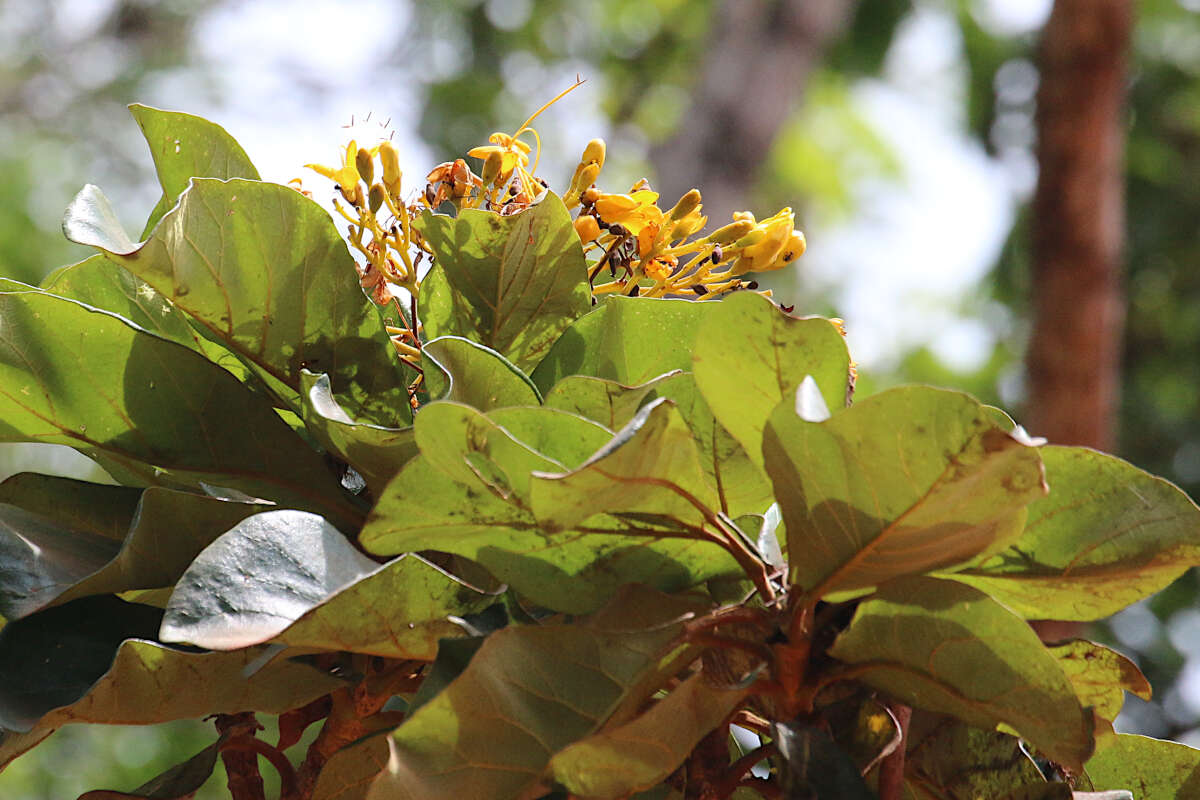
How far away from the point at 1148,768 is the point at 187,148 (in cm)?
49

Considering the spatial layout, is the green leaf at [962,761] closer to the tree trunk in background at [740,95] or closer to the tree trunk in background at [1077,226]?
the tree trunk in background at [740,95]

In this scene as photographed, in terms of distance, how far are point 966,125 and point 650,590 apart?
515cm

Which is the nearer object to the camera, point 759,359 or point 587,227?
point 759,359

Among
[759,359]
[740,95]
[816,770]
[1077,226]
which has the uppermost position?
[759,359]

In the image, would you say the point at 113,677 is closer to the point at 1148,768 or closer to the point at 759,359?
the point at 759,359

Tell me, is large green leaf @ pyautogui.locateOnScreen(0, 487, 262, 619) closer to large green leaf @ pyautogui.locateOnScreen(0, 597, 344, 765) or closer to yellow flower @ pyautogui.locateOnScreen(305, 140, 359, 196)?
large green leaf @ pyautogui.locateOnScreen(0, 597, 344, 765)

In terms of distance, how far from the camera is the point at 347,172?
0.56m

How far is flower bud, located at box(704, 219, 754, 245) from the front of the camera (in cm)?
55

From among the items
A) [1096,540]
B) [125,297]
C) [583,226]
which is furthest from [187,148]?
[1096,540]

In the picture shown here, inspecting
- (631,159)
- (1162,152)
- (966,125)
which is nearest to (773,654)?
(966,125)

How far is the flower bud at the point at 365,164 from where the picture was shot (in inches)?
20.3

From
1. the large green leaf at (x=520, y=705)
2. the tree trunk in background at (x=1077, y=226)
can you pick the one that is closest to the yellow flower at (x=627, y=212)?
the large green leaf at (x=520, y=705)

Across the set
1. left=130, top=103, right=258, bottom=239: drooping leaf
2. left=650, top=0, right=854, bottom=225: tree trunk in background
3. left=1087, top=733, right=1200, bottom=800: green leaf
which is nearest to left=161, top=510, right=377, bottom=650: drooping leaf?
left=130, top=103, right=258, bottom=239: drooping leaf

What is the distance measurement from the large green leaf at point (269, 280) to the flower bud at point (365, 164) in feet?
0.29
